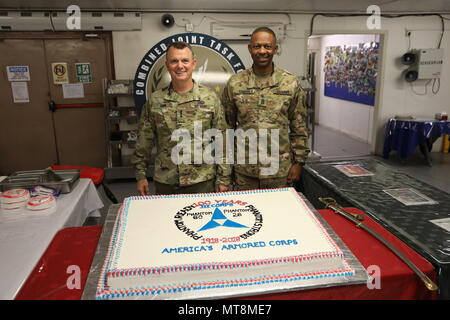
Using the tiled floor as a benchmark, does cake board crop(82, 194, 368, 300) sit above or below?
above

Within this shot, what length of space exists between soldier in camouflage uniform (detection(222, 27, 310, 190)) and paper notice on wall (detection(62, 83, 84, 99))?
3.74m

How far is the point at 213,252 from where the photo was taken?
0.87 meters

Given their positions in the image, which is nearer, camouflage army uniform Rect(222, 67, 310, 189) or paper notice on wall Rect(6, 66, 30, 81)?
camouflage army uniform Rect(222, 67, 310, 189)

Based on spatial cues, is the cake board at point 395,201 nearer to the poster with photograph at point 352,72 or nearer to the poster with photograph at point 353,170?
the poster with photograph at point 353,170

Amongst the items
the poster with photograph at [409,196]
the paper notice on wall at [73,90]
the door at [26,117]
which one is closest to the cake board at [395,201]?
the poster with photograph at [409,196]

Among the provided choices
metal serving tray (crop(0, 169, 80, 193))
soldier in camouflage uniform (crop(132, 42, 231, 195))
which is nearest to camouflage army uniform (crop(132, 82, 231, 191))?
soldier in camouflage uniform (crop(132, 42, 231, 195))

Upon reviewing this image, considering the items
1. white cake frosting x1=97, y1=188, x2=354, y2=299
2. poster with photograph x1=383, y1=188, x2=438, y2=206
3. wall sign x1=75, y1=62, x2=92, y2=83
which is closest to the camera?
white cake frosting x1=97, y1=188, x2=354, y2=299

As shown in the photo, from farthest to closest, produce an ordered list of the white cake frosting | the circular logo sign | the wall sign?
the wall sign, the circular logo sign, the white cake frosting

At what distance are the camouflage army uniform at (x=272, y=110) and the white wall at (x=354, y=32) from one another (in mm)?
3360

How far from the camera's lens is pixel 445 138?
20.8 ft

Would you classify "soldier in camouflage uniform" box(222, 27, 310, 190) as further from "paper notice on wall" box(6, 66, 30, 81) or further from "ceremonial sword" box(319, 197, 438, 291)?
"paper notice on wall" box(6, 66, 30, 81)

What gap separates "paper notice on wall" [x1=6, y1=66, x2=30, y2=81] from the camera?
510 cm
